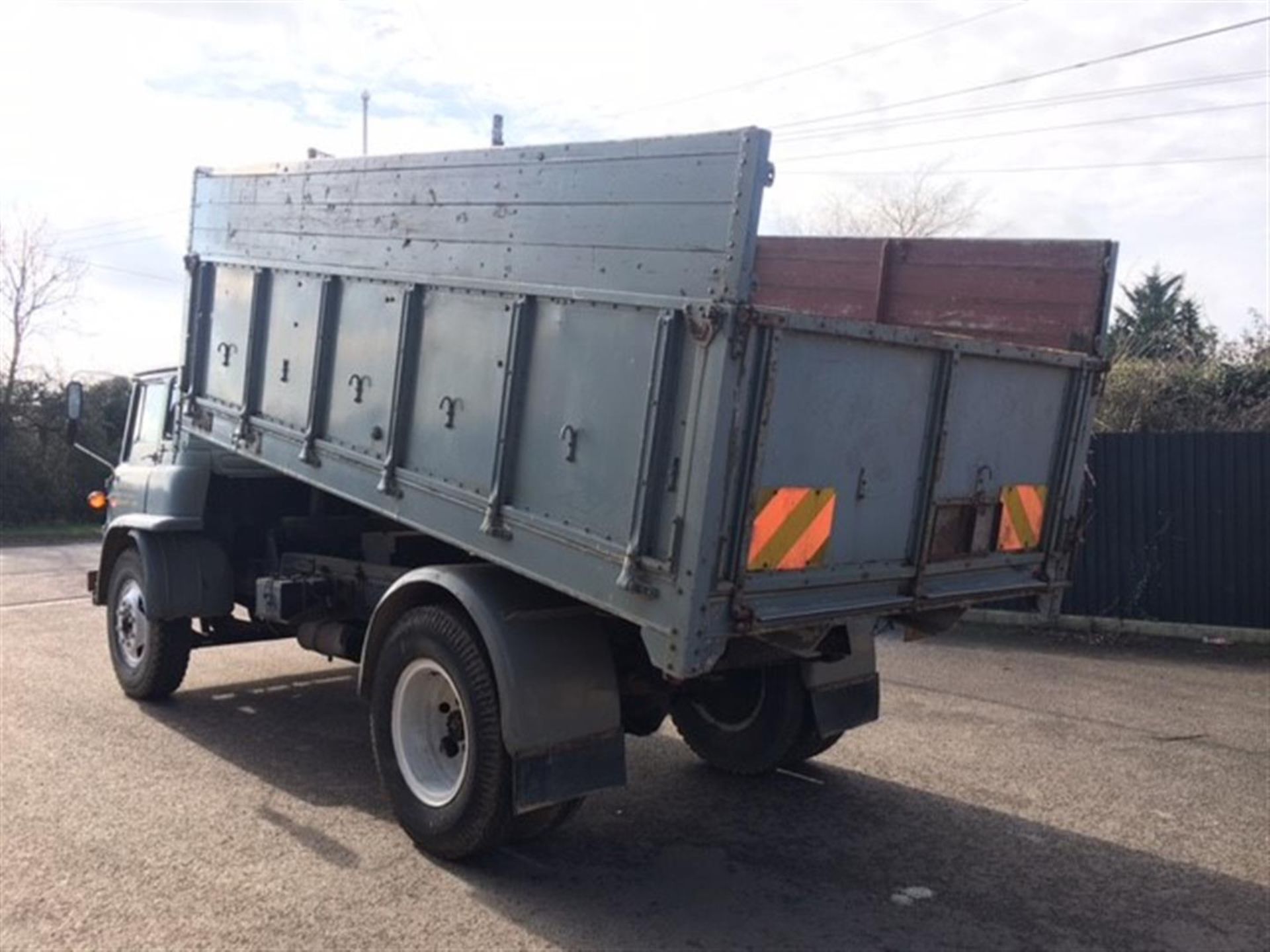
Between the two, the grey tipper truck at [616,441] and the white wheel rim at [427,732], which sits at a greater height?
the grey tipper truck at [616,441]

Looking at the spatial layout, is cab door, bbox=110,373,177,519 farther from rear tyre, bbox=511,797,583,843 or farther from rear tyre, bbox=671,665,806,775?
rear tyre, bbox=511,797,583,843

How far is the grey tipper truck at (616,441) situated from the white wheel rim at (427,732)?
1 centimetres

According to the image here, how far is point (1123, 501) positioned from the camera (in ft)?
38.1

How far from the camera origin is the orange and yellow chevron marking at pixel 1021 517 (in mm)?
5504

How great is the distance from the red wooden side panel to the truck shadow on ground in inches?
94.1

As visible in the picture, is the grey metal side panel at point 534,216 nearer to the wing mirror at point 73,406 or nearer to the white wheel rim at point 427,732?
the white wheel rim at point 427,732

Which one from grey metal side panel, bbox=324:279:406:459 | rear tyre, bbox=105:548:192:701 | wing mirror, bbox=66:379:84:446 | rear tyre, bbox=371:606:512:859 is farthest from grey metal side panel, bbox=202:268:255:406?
rear tyre, bbox=371:606:512:859

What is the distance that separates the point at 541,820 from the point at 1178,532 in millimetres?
8447

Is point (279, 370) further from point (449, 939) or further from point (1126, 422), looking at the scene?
point (1126, 422)

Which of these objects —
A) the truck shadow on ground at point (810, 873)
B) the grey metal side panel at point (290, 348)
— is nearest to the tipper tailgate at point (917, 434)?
the truck shadow on ground at point (810, 873)

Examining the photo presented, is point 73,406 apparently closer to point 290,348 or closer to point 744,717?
point 290,348

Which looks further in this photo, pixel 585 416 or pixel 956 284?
pixel 956 284

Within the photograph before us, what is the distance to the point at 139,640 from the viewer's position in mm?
7676

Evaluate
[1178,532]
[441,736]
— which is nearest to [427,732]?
[441,736]
